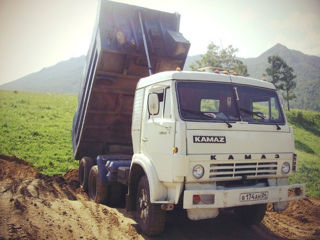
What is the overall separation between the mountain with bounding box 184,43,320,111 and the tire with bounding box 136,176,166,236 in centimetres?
8174

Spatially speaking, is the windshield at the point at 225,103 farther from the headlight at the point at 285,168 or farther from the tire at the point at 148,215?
the tire at the point at 148,215

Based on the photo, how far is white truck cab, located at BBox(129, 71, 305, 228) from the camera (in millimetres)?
4070

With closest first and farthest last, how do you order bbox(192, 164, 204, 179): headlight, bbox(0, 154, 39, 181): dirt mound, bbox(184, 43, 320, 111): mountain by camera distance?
1. bbox(192, 164, 204, 179): headlight
2. bbox(0, 154, 39, 181): dirt mound
3. bbox(184, 43, 320, 111): mountain

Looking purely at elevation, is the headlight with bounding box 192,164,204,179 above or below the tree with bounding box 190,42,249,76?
below

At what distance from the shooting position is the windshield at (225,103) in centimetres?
438

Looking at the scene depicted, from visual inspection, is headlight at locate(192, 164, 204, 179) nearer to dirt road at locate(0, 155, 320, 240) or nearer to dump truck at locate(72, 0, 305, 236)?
dump truck at locate(72, 0, 305, 236)

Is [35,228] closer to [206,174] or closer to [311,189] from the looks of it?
[206,174]

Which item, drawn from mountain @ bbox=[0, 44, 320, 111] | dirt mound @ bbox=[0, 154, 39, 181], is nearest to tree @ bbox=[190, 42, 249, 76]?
dirt mound @ bbox=[0, 154, 39, 181]

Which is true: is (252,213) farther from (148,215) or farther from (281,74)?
(281,74)

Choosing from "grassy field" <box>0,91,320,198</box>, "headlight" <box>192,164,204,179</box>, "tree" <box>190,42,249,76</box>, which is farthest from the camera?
"tree" <box>190,42,249,76</box>

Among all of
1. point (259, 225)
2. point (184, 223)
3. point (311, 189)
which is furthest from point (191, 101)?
point (311, 189)

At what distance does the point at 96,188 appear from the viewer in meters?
6.56

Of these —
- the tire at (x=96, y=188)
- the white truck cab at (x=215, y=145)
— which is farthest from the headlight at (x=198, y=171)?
the tire at (x=96, y=188)

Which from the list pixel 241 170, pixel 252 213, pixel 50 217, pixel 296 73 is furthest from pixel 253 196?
pixel 296 73
